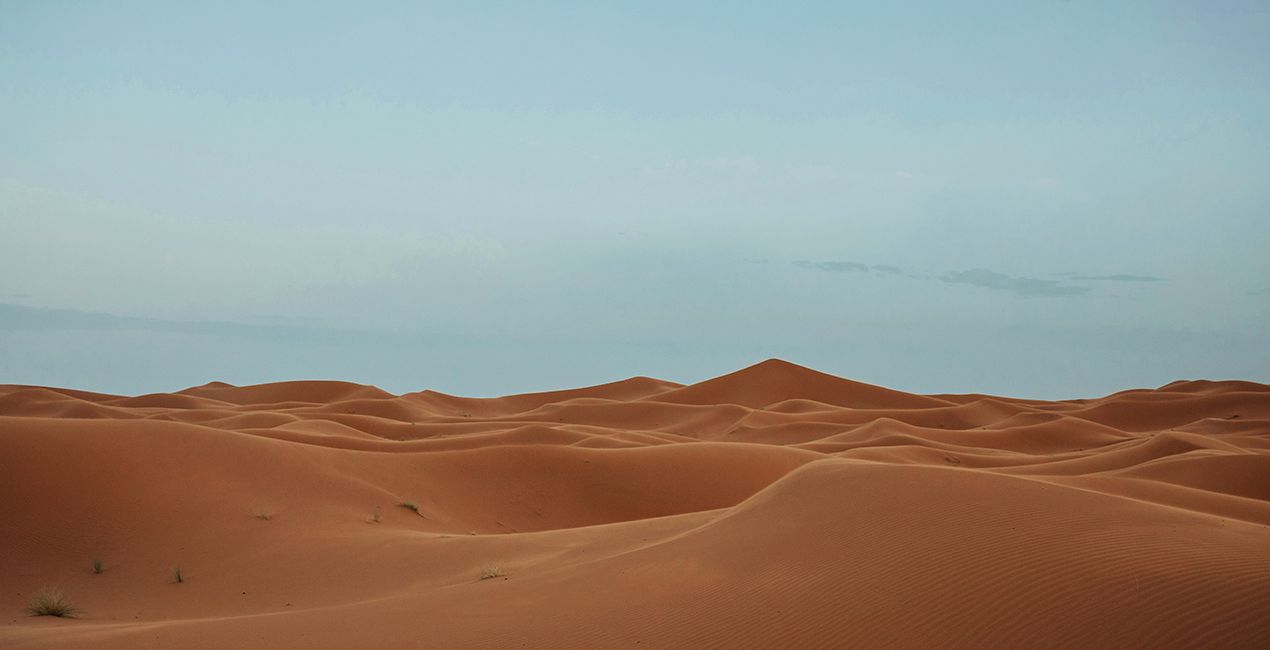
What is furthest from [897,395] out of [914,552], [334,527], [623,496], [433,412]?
[914,552]

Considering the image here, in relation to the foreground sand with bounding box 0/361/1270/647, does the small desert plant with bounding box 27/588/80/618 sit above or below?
below

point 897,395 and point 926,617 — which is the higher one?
point 897,395

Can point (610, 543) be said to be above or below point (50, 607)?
above

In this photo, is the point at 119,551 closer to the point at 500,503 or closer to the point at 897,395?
the point at 500,503

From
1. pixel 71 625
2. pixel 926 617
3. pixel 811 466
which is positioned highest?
pixel 811 466

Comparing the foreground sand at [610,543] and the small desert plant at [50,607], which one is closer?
the foreground sand at [610,543]

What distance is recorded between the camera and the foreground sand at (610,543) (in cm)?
598

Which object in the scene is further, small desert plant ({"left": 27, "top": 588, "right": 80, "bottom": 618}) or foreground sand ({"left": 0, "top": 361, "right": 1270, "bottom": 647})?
small desert plant ({"left": 27, "top": 588, "right": 80, "bottom": 618})

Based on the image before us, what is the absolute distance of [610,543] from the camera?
10086 millimetres

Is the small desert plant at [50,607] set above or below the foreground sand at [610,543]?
below

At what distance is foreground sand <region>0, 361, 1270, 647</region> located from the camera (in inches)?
235

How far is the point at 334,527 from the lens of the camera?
41.8 feet

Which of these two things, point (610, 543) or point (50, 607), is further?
point (610, 543)

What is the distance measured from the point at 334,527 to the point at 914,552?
27.4 feet
